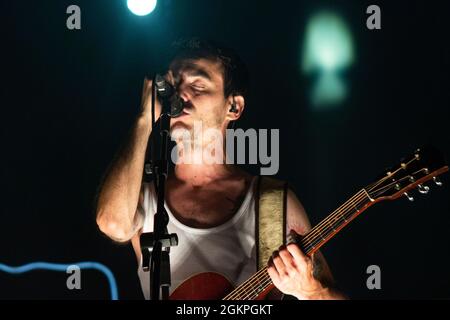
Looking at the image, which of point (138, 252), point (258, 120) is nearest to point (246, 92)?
point (258, 120)

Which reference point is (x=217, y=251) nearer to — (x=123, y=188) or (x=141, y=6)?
(x=123, y=188)

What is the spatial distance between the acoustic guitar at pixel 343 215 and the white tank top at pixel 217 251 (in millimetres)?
84

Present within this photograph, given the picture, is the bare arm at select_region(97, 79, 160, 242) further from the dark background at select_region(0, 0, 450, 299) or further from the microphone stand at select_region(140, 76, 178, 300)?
the microphone stand at select_region(140, 76, 178, 300)

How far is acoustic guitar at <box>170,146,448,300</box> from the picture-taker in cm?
200

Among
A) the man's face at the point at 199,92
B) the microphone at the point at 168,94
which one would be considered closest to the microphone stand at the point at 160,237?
the microphone at the point at 168,94

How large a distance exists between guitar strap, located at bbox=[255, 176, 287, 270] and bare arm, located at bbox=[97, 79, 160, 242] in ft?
1.71

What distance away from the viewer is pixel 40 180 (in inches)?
107

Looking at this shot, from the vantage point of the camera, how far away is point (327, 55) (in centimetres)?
262

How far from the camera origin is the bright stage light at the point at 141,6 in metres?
2.57

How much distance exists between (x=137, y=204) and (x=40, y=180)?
61 cm

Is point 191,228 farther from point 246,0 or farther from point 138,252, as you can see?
point 246,0

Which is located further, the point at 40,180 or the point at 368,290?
the point at 40,180

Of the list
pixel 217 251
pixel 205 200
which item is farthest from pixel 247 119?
pixel 217 251

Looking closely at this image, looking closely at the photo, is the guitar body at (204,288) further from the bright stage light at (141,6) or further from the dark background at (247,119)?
the bright stage light at (141,6)
